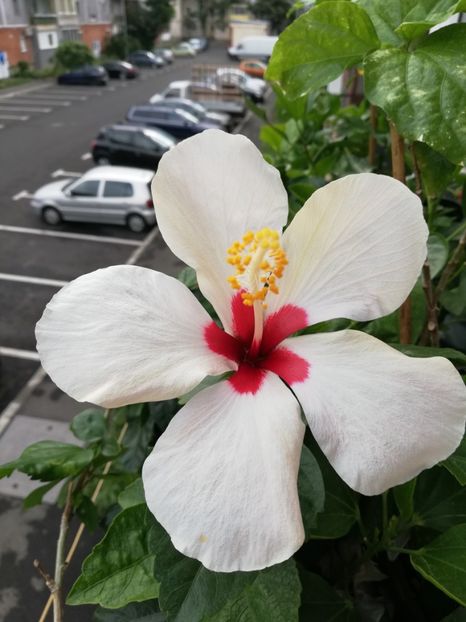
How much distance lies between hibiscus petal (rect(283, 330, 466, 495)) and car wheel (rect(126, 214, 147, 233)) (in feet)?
26.8

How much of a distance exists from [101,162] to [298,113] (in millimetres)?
10741

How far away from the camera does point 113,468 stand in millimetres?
1451

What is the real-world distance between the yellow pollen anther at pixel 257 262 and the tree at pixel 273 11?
3893 cm

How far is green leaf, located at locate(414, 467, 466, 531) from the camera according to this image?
2.99ft

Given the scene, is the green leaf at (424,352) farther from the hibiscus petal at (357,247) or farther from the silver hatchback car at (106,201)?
the silver hatchback car at (106,201)

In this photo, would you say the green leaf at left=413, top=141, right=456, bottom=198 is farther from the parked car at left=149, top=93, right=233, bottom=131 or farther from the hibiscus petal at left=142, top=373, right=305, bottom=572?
the parked car at left=149, top=93, right=233, bottom=131

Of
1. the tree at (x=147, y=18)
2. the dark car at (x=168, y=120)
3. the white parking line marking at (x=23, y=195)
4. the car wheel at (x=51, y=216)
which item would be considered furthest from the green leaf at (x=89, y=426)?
the tree at (x=147, y=18)

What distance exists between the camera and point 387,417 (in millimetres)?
588

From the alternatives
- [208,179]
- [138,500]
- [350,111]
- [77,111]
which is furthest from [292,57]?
[77,111]

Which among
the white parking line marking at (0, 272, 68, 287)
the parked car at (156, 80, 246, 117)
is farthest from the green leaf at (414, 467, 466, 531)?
the parked car at (156, 80, 246, 117)

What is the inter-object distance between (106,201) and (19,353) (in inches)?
134

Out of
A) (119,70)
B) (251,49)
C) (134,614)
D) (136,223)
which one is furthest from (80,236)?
(251,49)

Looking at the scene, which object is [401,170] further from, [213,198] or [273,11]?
[273,11]

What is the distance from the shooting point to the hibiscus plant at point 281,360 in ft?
1.90
